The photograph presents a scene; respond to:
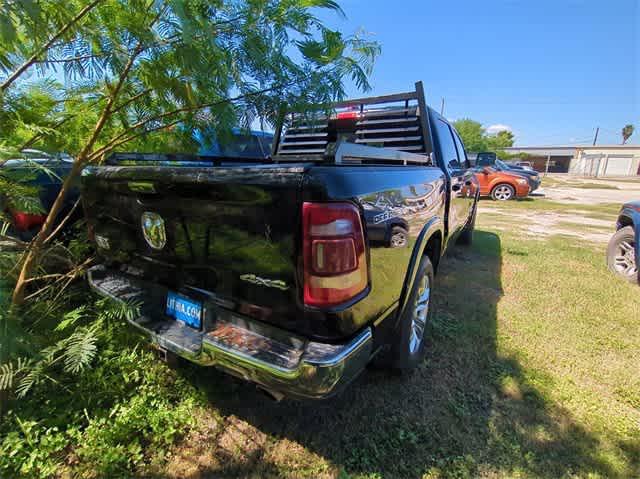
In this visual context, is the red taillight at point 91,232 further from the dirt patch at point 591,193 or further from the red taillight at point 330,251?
the dirt patch at point 591,193

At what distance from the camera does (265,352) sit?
1419 mm

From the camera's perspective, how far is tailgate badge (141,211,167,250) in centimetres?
177

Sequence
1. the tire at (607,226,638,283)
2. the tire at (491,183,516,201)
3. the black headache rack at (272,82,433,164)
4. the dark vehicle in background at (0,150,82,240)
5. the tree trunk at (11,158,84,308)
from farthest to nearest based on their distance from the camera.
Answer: the tire at (491,183,516,201) → the tire at (607,226,638,283) → the black headache rack at (272,82,433,164) → the tree trunk at (11,158,84,308) → the dark vehicle in background at (0,150,82,240)

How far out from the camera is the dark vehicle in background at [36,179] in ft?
5.32

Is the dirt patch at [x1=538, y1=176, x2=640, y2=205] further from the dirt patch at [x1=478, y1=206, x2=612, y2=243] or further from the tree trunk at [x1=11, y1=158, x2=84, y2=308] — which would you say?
the tree trunk at [x1=11, y1=158, x2=84, y2=308]

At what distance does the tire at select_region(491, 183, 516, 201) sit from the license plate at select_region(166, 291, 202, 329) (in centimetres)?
1490

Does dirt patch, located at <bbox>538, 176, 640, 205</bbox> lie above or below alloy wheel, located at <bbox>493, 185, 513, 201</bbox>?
below

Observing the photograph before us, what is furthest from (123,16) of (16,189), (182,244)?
(182,244)

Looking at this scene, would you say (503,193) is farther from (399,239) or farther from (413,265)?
(399,239)

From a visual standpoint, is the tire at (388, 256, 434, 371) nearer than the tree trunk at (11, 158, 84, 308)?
No

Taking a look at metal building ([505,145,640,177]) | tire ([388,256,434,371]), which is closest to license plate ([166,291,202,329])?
tire ([388,256,434,371])

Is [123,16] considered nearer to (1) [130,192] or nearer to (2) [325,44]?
(1) [130,192]

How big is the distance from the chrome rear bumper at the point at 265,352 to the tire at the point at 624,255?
4.92 m

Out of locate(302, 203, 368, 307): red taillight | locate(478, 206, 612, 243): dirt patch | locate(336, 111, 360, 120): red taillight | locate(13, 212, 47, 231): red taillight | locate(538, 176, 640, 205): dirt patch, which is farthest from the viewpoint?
locate(538, 176, 640, 205): dirt patch
